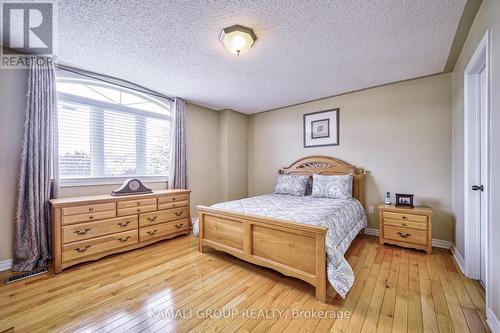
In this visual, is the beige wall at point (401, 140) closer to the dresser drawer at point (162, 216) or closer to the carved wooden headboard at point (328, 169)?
the carved wooden headboard at point (328, 169)

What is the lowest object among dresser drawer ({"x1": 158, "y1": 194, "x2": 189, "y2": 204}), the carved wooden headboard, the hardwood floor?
the hardwood floor

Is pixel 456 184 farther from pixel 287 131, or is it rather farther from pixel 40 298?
pixel 40 298

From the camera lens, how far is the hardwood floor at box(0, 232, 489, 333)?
4.67 ft

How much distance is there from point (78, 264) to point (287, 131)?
3.82 meters

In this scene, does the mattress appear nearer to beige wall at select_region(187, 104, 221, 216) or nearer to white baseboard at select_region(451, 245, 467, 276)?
white baseboard at select_region(451, 245, 467, 276)

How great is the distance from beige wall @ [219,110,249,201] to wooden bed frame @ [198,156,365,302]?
1.73m

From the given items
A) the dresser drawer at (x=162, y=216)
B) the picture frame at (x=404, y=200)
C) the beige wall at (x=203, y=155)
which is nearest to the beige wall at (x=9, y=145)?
the dresser drawer at (x=162, y=216)

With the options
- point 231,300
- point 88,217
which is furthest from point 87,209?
point 231,300

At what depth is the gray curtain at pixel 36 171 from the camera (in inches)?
86.0

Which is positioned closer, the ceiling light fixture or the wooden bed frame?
the wooden bed frame

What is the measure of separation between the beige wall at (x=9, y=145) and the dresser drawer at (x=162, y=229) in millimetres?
1277

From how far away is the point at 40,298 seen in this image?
5.64ft

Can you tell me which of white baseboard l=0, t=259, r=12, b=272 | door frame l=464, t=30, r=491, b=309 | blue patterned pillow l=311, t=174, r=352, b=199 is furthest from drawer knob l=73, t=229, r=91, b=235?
door frame l=464, t=30, r=491, b=309

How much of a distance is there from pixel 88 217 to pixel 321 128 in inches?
146
